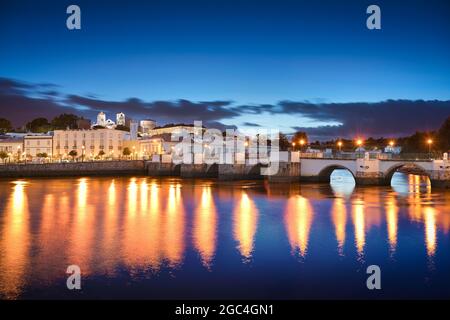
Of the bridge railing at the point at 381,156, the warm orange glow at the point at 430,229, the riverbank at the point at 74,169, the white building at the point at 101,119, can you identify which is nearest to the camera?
the warm orange glow at the point at 430,229

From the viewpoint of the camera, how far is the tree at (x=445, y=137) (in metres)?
43.6

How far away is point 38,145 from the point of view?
2431 inches

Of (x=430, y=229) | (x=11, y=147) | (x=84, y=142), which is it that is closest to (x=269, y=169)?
(x=430, y=229)

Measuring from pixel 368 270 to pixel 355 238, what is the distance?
13.9 ft

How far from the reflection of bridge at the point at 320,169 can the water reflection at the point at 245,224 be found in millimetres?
11007

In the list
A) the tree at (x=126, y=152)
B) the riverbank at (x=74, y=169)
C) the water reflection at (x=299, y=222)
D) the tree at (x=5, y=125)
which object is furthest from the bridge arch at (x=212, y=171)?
the tree at (x=5, y=125)

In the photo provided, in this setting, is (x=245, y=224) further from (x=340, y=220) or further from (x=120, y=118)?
(x=120, y=118)

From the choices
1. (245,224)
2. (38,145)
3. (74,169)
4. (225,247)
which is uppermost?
(38,145)

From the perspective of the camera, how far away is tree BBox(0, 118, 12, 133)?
79188 mm

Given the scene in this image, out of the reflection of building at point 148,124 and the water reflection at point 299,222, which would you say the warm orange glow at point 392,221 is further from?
the reflection of building at point 148,124

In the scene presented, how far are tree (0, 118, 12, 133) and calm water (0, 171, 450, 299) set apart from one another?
204 ft

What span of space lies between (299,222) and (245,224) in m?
2.27

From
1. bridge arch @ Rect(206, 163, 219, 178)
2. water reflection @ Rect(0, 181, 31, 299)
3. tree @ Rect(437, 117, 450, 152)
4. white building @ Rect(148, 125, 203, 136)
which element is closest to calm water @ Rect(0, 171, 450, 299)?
water reflection @ Rect(0, 181, 31, 299)

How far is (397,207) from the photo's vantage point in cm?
2175
